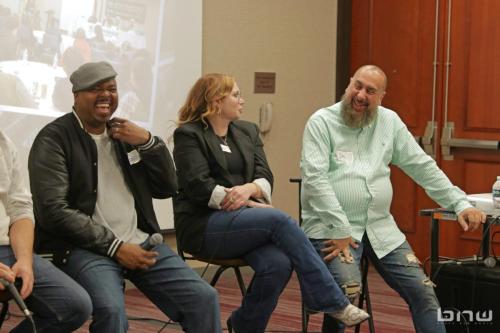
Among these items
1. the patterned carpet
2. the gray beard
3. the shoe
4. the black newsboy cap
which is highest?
the black newsboy cap

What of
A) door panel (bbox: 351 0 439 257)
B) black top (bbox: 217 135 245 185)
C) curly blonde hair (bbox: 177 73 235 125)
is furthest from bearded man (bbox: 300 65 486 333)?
door panel (bbox: 351 0 439 257)

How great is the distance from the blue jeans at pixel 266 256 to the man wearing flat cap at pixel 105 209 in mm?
329

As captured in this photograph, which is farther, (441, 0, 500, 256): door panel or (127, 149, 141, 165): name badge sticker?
(441, 0, 500, 256): door panel

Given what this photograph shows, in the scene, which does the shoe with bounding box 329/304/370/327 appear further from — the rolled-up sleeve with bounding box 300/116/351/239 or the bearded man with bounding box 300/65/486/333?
the rolled-up sleeve with bounding box 300/116/351/239

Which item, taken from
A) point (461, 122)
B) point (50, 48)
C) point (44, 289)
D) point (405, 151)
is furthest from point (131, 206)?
point (461, 122)

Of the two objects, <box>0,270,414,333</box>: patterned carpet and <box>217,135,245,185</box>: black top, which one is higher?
<box>217,135,245,185</box>: black top

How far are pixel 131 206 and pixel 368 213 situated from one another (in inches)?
39.2

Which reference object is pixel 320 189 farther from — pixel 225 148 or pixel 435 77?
pixel 435 77

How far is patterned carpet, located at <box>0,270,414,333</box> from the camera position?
462 cm

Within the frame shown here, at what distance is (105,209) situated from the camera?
133 inches

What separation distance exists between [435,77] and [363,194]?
251 cm

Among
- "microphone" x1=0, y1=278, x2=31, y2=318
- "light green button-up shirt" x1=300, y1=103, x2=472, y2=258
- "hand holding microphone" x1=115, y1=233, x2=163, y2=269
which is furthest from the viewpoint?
"light green button-up shirt" x1=300, y1=103, x2=472, y2=258

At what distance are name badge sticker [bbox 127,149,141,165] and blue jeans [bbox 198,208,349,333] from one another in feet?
1.44

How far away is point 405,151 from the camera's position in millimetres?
3998
